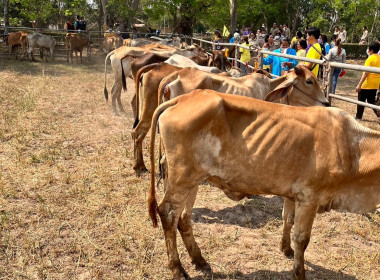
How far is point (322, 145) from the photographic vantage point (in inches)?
120

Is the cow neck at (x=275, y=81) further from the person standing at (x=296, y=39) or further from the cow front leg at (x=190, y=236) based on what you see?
the person standing at (x=296, y=39)

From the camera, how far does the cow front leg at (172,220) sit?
10.5 ft

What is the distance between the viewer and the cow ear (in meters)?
4.72

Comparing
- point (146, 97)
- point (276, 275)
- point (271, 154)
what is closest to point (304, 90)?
point (146, 97)

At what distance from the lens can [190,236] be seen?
3.47m

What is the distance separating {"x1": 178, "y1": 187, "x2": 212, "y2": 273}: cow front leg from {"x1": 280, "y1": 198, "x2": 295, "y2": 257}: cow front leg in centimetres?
80

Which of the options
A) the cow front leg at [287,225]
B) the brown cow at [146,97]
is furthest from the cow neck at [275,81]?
the cow front leg at [287,225]

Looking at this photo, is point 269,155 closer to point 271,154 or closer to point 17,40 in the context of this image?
point 271,154

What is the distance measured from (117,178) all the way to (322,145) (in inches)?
123

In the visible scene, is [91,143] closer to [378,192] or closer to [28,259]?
[28,259]

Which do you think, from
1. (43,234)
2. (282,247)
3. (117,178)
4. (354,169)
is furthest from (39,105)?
(354,169)

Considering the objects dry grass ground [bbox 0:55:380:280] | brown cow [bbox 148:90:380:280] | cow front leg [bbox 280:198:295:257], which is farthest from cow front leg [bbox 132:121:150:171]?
cow front leg [bbox 280:198:295:257]

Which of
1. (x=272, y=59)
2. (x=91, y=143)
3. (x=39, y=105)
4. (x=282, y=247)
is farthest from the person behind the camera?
(x=272, y=59)

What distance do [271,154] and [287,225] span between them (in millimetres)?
1017
